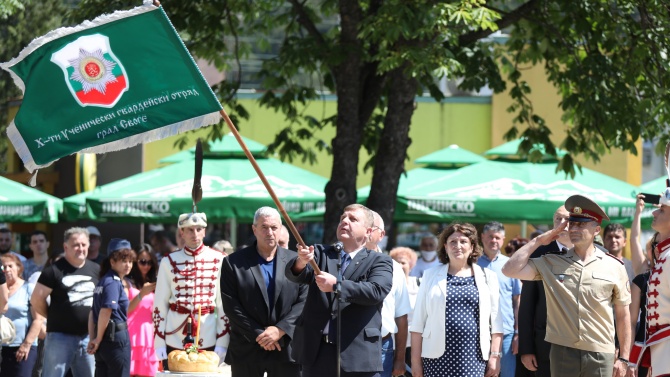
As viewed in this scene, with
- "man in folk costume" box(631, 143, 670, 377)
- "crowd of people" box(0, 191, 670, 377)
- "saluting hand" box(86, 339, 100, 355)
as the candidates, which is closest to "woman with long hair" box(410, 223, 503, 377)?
"crowd of people" box(0, 191, 670, 377)

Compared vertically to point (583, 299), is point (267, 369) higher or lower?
lower

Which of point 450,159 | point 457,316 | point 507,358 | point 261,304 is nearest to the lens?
point 457,316

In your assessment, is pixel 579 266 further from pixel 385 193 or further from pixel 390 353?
pixel 385 193

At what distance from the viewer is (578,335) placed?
29.8ft

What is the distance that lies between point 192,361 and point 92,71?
2.57m

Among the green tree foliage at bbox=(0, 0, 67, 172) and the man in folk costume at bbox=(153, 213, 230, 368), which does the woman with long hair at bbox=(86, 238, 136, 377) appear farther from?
the green tree foliage at bbox=(0, 0, 67, 172)

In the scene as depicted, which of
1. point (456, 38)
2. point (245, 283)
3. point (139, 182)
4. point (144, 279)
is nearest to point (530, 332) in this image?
point (245, 283)

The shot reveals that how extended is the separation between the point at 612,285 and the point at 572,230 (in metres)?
0.53

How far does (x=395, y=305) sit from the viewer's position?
1014 centimetres

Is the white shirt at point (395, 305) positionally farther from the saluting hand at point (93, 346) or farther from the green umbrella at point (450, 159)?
the green umbrella at point (450, 159)

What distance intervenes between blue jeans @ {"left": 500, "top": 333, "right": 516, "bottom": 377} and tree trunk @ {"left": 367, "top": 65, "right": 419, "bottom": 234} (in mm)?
2763

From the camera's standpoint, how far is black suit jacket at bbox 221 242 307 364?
378 inches

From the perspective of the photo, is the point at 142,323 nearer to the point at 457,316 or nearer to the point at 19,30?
the point at 457,316

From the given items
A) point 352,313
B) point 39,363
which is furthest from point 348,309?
point 39,363
